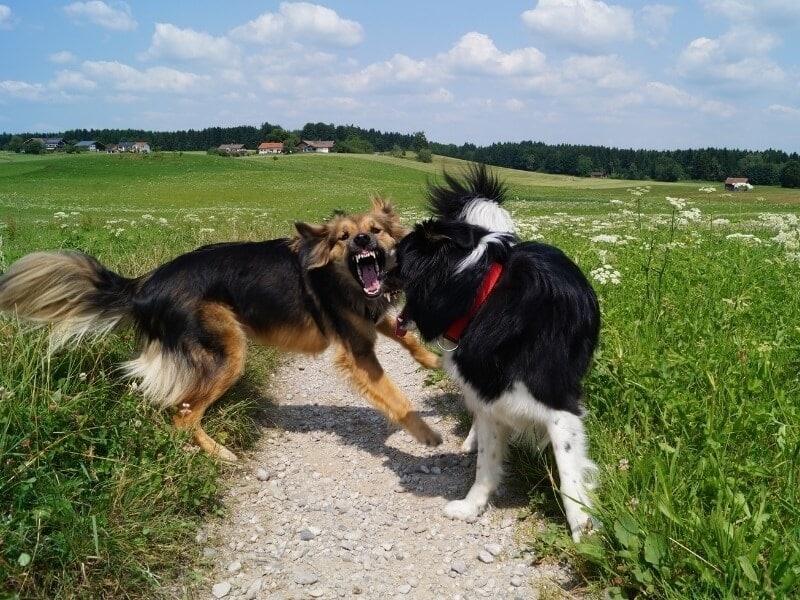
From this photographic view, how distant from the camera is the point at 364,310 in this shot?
16.3ft

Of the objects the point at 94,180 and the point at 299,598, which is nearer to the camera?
the point at 299,598

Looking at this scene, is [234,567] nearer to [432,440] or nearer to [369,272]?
[432,440]

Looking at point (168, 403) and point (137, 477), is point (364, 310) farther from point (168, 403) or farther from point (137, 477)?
point (137, 477)

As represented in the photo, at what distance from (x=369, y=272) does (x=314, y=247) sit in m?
0.53

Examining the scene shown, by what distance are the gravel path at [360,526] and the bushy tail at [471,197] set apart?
72.7 inches

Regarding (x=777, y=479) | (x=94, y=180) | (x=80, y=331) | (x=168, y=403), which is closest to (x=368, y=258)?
(x=168, y=403)

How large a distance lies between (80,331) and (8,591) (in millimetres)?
2075

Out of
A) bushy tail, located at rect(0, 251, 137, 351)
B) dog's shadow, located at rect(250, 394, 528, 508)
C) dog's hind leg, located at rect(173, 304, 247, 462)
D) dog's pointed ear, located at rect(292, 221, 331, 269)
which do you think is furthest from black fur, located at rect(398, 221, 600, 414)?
bushy tail, located at rect(0, 251, 137, 351)

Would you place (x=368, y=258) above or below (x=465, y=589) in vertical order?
above

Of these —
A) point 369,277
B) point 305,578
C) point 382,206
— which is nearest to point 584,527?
point 305,578

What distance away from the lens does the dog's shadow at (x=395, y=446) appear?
4.01m

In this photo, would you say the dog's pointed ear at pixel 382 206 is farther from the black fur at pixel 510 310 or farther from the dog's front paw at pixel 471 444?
the dog's front paw at pixel 471 444

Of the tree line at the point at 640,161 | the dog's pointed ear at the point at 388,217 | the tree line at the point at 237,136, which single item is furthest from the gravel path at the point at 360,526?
the tree line at the point at 237,136

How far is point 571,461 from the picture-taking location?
315cm
